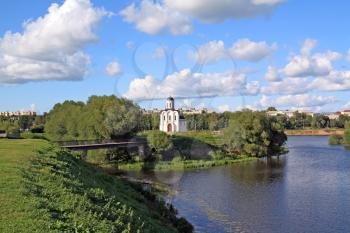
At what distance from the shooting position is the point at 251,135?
88.4 metres

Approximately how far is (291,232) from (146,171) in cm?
3894

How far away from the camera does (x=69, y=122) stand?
83062mm

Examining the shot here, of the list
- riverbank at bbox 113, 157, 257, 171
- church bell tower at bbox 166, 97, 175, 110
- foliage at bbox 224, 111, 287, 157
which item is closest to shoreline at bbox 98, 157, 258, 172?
riverbank at bbox 113, 157, 257, 171

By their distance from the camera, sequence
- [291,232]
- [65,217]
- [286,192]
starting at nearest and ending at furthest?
[65,217] → [291,232] → [286,192]

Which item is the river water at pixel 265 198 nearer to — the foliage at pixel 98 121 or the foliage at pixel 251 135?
the foliage at pixel 251 135

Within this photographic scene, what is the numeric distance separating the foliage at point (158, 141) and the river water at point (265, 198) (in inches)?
521

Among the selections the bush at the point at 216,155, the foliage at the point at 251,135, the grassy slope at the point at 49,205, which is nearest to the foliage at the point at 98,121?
the bush at the point at 216,155

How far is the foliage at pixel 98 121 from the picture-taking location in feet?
257

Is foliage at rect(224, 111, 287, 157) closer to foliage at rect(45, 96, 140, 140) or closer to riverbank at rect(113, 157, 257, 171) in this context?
riverbank at rect(113, 157, 257, 171)

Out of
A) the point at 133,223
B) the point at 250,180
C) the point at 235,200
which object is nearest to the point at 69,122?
the point at 250,180

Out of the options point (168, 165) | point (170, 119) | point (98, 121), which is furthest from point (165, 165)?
point (170, 119)

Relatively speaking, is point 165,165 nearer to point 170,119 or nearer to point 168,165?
point 168,165

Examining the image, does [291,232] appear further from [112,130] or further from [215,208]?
[112,130]

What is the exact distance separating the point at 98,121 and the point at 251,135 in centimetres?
3107
